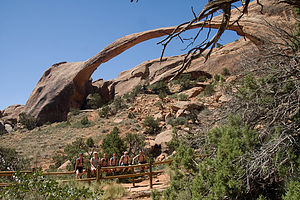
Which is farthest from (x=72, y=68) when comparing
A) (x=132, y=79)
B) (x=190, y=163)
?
(x=190, y=163)

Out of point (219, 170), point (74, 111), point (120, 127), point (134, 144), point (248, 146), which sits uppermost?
point (74, 111)

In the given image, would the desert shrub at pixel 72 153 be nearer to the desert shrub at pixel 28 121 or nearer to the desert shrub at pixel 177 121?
the desert shrub at pixel 177 121

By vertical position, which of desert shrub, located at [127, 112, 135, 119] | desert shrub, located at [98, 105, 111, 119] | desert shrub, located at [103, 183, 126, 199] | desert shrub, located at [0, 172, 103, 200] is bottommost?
desert shrub, located at [103, 183, 126, 199]

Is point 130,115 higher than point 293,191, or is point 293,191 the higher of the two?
point 130,115

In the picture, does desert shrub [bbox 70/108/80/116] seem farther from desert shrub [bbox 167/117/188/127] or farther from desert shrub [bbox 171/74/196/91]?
desert shrub [bbox 167/117/188/127]

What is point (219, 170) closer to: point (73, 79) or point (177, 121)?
point (177, 121)

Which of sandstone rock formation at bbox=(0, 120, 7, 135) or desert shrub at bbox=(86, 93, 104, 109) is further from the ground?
desert shrub at bbox=(86, 93, 104, 109)

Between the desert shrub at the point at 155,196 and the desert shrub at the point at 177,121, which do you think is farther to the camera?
the desert shrub at the point at 177,121

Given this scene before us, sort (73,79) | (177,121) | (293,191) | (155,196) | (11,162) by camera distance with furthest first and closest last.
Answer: (73,79), (177,121), (11,162), (155,196), (293,191)

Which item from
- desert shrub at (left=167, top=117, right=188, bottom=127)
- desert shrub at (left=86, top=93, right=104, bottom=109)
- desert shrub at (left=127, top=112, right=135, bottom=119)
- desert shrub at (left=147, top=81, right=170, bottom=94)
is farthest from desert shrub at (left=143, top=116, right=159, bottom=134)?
desert shrub at (left=86, top=93, right=104, bottom=109)

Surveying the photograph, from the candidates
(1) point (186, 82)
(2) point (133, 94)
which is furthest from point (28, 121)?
(1) point (186, 82)

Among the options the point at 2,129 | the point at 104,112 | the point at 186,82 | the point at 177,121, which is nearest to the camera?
the point at 177,121

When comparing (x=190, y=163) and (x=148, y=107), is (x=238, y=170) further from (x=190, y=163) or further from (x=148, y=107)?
(x=148, y=107)

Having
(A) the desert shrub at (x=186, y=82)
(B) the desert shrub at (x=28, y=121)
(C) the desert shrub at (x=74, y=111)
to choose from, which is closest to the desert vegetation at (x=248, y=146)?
(A) the desert shrub at (x=186, y=82)
